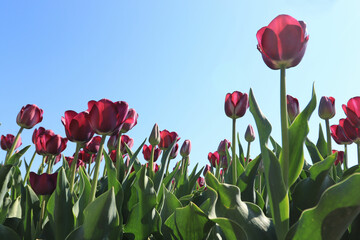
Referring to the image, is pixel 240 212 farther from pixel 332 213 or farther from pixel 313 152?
pixel 313 152

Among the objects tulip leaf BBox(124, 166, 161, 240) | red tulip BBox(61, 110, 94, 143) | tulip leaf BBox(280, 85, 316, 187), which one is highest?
red tulip BBox(61, 110, 94, 143)

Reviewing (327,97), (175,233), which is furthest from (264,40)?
(327,97)

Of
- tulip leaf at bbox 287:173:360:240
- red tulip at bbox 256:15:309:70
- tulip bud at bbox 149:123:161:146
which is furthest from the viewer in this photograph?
tulip bud at bbox 149:123:161:146

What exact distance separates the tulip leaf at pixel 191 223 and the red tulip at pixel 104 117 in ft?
1.21

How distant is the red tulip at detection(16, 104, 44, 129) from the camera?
7.02 ft

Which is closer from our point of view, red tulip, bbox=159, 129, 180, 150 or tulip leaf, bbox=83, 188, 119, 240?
tulip leaf, bbox=83, 188, 119, 240

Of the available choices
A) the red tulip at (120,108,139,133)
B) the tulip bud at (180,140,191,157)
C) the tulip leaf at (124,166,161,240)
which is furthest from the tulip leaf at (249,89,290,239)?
the tulip bud at (180,140,191,157)

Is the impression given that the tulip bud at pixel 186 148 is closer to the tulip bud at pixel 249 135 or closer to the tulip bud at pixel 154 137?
the tulip bud at pixel 249 135

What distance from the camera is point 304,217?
0.73m

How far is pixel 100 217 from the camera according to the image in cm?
95

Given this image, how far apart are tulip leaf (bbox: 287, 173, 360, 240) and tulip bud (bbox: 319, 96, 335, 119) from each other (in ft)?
3.59

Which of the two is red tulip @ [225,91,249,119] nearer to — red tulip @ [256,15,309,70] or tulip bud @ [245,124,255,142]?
red tulip @ [256,15,309,70]

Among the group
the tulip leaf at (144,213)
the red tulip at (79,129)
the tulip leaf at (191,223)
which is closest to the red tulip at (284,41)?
the tulip leaf at (191,223)

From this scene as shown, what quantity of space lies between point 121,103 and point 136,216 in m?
0.44
